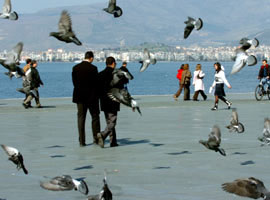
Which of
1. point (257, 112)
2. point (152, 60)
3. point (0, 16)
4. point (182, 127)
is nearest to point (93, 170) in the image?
point (152, 60)

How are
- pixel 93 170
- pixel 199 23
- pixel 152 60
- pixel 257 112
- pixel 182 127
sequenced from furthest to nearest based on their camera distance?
1. pixel 257 112
2. pixel 182 127
3. pixel 93 170
4. pixel 152 60
5. pixel 199 23

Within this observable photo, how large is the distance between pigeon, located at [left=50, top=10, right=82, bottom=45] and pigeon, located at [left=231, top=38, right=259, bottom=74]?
2011 mm

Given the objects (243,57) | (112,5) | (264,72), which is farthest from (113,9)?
(264,72)

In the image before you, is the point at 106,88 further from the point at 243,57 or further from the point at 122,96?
the point at 243,57

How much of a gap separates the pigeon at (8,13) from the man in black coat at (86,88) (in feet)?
14.0

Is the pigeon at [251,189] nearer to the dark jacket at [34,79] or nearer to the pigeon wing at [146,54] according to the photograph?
the pigeon wing at [146,54]

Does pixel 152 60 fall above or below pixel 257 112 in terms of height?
above

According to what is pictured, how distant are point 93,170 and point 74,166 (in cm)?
60

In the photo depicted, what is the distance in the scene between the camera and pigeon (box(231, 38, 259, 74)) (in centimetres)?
862

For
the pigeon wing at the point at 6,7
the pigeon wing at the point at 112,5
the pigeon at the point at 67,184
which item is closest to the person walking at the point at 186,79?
the pigeon wing at the point at 6,7

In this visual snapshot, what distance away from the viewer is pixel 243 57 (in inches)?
357

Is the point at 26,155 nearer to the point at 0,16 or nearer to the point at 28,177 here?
the point at 28,177

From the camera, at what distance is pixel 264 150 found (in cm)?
1399

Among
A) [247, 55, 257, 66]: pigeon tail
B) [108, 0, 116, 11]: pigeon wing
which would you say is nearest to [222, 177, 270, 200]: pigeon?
[247, 55, 257, 66]: pigeon tail
